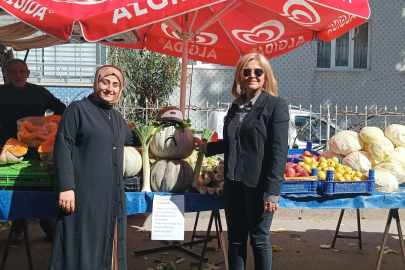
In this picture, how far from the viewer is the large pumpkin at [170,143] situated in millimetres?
4301

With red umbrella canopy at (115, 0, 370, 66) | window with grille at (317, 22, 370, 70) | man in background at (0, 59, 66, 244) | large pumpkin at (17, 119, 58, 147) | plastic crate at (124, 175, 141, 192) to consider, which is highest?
window with grille at (317, 22, 370, 70)

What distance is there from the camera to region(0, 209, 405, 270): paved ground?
5.33 m

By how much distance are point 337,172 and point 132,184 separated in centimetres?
182

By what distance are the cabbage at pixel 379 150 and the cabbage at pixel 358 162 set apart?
0.09 m

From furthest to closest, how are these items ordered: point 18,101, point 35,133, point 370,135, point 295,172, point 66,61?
point 66,61 < point 18,101 < point 370,135 < point 35,133 < point 295,172

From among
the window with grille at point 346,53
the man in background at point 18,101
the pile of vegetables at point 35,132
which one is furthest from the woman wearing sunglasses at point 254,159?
the window with grille at point 346,53

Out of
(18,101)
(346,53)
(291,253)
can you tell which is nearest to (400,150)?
(291,253)

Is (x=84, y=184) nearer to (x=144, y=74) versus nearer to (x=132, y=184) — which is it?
(x=132, y=184)

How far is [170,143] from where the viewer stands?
4.30 meters

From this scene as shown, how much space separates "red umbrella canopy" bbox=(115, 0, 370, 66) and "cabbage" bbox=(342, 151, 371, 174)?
4.45 feet

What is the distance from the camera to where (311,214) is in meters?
7.49

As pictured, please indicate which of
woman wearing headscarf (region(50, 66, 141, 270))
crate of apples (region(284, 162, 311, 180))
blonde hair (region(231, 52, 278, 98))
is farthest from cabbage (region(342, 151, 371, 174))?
woman wearing headscarf (region(50, 66, 141, 270))

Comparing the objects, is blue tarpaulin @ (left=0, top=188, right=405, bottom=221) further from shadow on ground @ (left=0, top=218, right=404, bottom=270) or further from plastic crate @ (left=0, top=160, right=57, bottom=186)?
shadow on ground @ (left=0, top=218, right=404, bottom=270)

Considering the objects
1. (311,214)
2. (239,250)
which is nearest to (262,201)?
(239,250)
